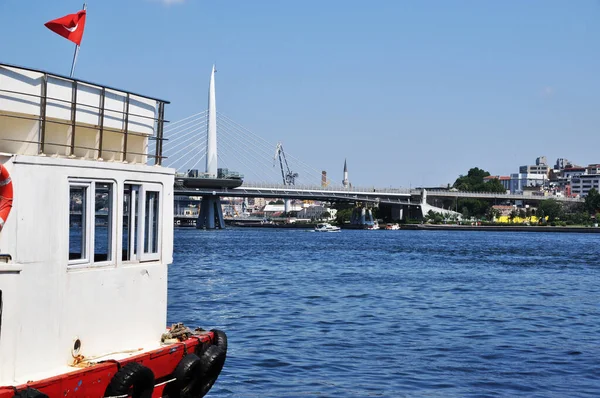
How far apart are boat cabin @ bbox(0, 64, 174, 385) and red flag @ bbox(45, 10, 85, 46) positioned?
1.19 m

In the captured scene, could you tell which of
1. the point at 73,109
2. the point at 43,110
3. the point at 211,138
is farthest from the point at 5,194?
the point at 211,138

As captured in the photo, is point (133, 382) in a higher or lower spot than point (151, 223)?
lower

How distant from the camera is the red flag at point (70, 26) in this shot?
11.2m

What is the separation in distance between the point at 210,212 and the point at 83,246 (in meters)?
119

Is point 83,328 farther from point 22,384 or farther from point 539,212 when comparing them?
point 539,212

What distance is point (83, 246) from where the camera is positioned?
1000cm

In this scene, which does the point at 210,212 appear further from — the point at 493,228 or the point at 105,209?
the point at 105,209

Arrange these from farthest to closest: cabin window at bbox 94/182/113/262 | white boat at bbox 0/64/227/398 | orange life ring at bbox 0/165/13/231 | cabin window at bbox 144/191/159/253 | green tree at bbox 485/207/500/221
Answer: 1. green tree at bbox 485/207/500/221
2. cabin window at bbox 144/191/159/253
3. cabin window at bbox 94/182/113/262
4. white boat at bbox 0/64/227/398
5. orange life ring at bbox 0/165/13/231

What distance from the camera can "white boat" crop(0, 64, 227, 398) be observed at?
9.09 metres

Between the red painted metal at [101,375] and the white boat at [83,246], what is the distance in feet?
0.05

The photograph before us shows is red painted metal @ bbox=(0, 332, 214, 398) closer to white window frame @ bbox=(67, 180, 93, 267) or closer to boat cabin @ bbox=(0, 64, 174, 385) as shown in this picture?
boat cabin @ bbox=(0, 64, 174, 385)

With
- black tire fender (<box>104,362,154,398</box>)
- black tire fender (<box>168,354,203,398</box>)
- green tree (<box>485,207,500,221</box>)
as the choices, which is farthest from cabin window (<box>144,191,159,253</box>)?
green tree (<box>485,207,500,221</box>)

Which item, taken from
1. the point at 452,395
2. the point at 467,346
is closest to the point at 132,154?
the point at 452,395

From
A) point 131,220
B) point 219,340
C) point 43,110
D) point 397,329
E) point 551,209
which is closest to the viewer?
point 43,110
